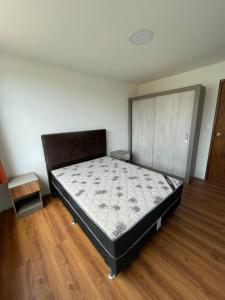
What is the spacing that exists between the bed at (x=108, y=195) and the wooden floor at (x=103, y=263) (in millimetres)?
182

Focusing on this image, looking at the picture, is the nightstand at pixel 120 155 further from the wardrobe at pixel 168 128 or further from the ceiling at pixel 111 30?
the ceiling at pixel 111 30

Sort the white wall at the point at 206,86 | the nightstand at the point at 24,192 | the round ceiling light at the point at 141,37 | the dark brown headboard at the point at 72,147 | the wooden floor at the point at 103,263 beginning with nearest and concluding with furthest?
the wooden floor at the point at 103,263 → the round ceiling light at the point at 141,37 → the nightstand at the point at 24,192 → the dark brown headboard at the point at 72,147 → the white wall at the point at 206,86

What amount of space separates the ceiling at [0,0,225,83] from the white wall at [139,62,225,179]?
10.0 inches

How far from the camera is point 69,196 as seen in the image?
179 cm

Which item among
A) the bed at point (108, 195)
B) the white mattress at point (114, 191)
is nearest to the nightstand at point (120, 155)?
the bed at point (108, 195)

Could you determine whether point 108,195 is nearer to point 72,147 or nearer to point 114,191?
point 114,191

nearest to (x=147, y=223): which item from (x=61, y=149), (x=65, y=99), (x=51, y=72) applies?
(x=61, y=149)

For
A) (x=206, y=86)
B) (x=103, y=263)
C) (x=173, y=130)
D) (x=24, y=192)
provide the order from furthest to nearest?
1. (x=173, y=130)
2. (x=206, y=86)
3. (x=24, y=192)
4. (x=103, y=263)

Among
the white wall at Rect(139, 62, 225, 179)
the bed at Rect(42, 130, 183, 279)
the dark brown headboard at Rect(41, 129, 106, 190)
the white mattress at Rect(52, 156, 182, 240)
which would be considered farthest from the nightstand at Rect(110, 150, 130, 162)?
the white wall at Rect(139, 62, 225, 179)

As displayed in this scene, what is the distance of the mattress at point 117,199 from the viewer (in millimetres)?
1193

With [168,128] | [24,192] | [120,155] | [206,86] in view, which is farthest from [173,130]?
[24,192]

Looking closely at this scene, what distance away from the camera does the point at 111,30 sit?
1504 millimetres

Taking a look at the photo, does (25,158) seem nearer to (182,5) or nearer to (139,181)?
(139,181)

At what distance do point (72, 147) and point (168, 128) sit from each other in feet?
7.19
